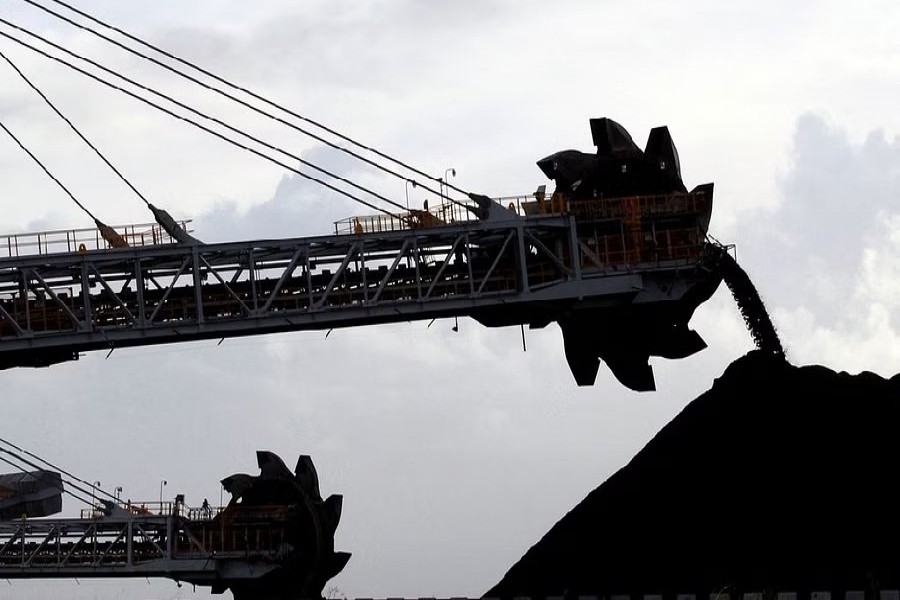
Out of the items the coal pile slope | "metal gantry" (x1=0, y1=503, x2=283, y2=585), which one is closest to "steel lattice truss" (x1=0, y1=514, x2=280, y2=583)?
"metal gantry" (x1=0, y1=503, x2=283, y2=585)

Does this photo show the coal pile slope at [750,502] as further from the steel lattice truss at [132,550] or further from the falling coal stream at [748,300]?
the steel lattice truss at [132,550]

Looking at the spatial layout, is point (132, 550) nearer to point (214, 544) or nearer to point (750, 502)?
point (214, 544)

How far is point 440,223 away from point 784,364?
1331cm

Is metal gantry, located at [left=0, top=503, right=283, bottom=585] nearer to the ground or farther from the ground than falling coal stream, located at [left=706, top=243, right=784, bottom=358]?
nearer to the ground

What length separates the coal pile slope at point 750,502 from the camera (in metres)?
53.7

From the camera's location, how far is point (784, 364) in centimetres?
6331

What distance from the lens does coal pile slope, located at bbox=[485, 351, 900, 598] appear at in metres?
53.7

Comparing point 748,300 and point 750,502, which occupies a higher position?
point 748,300

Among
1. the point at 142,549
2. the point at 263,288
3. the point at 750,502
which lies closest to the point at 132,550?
the point at 142,549

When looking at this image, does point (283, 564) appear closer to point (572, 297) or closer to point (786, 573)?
point (572, 297)

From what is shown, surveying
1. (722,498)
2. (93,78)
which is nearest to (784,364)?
(722,498)

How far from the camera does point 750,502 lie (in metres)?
57.2

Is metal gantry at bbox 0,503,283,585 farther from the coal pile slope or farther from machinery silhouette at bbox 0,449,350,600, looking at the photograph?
the coal pile slope

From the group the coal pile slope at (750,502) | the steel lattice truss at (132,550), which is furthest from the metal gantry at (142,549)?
the coal pile slope at (750,502)
